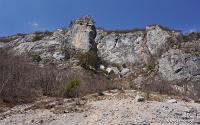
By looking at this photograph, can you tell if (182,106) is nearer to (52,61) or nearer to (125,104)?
(125,104)

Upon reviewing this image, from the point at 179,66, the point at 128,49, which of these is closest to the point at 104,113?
the point at 179,66

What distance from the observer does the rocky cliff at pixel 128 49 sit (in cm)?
6550

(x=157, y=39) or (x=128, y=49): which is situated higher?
(x=157, y=39)

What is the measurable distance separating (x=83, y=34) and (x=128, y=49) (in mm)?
8660

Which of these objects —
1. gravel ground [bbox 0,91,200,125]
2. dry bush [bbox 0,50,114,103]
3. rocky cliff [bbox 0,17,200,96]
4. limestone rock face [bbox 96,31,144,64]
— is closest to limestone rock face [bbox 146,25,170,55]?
rocky cliff [bbox 0,17,200,96]

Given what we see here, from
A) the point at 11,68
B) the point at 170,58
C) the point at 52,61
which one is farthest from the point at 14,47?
the point at 11,68

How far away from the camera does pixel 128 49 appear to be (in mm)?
77125

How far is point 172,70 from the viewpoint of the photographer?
214ft

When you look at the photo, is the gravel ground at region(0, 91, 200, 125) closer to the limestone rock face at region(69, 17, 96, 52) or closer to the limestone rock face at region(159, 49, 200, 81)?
the limestone rock face at region(159, 49, 200, 81)

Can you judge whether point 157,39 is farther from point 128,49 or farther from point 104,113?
point 104,113

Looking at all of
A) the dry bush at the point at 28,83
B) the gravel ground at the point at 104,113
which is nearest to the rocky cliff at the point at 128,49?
the dry bush at the point at 28,83

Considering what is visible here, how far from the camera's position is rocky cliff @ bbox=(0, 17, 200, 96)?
2579 inches

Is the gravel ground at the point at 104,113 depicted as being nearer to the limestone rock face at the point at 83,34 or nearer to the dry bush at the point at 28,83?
the dry bush at the point at 28,83

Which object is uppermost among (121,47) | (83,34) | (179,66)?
(83,34)
